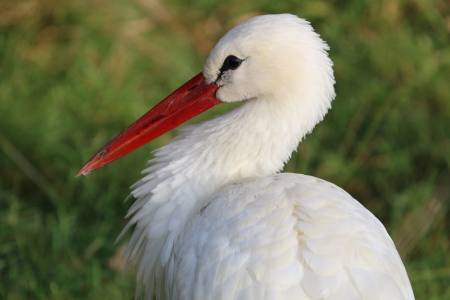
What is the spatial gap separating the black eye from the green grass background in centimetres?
132

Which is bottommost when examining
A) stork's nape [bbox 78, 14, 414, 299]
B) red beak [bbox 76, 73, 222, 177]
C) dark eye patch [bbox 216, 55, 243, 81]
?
stork's nape [bbox 78, 14, 414, 299]

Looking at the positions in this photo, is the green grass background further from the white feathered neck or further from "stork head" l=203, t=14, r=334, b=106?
"stork head" l=203, t=14, r=334, b=106

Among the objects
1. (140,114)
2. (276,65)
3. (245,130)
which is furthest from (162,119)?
(140,114)

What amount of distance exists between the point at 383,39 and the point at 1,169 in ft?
10.2

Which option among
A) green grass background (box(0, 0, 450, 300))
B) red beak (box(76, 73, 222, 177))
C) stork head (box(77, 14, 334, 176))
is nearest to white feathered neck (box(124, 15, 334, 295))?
stork head (box(77, 14, 334, 176))

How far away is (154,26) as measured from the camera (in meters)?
5.53

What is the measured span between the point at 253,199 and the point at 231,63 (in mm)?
614

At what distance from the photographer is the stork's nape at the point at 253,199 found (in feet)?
7.67

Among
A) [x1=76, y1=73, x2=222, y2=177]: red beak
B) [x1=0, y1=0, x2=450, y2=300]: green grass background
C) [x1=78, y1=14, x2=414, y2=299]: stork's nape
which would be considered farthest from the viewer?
[x1=0, y1=0, x2=450, y2=300]: green grass background

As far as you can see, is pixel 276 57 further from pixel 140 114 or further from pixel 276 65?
pixel 140 114

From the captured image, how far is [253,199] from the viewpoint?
255 centimetres

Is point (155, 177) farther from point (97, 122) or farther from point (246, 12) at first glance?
point (246, 12)

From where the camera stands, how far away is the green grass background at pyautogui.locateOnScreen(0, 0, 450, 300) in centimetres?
367

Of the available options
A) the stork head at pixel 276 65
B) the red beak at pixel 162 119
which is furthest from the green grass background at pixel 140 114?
the stork head at pixel 276 65
